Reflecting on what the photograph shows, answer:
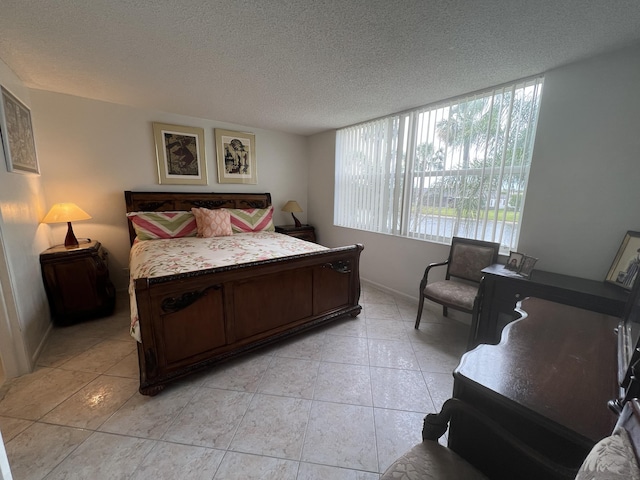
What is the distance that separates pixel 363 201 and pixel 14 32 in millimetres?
3324

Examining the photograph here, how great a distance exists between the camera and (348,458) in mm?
1298

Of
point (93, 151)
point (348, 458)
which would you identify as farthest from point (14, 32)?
point (348, 458)

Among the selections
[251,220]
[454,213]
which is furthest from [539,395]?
[251,220]

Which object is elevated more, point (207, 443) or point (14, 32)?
point (14, 32)

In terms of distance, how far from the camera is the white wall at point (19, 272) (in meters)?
1.74

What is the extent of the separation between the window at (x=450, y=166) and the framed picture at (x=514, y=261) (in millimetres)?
292

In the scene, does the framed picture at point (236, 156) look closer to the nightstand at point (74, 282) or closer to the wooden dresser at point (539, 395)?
the nightstand at point (74, 282)

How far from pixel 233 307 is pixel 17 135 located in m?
2.30

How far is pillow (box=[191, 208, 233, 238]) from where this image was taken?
3115mm

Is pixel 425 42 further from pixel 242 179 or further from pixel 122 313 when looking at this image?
pixel 122 313

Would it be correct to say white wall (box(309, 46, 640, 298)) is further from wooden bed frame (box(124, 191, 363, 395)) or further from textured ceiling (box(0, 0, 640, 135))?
wooden bed frame (box(124, 191, 363, 395))

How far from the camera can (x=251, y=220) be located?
3570 mm

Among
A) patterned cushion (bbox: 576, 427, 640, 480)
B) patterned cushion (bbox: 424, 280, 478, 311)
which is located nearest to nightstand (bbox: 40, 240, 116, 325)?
patterned cushion (bbox: 424, 280, 478, 311)

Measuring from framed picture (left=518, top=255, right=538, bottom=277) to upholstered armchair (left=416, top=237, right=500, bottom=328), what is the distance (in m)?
0.32
